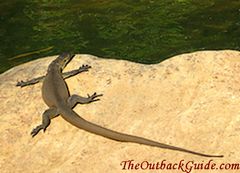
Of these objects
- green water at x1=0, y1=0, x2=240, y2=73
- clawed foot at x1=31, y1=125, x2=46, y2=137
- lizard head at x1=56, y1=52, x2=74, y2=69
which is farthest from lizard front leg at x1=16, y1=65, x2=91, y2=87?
green water at x1=0, y1=0, x2=240, y2=73

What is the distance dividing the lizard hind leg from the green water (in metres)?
5.13

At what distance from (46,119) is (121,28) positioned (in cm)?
754

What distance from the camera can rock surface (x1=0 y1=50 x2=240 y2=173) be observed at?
6.66m

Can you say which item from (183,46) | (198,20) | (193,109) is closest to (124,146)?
(193,109)

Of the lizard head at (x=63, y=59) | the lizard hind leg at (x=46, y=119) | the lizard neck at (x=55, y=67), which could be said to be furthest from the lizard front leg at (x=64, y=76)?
the lizard hind leg at (x=46, y=119)

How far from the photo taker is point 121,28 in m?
14.7

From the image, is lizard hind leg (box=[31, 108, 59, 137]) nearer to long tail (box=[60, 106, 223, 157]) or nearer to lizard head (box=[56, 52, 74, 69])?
long tail (box=[60, 106, 223, 157])

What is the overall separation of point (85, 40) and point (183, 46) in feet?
8.62

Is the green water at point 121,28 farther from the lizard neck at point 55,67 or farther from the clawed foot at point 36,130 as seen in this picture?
the clawed foot at point 36,130

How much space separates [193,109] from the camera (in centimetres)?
712

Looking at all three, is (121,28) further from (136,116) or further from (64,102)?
(136,116)

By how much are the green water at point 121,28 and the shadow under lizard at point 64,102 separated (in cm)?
408

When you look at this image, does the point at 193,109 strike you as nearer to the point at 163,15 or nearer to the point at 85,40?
the point at 85,40

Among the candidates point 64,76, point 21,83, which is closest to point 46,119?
point 21,83
